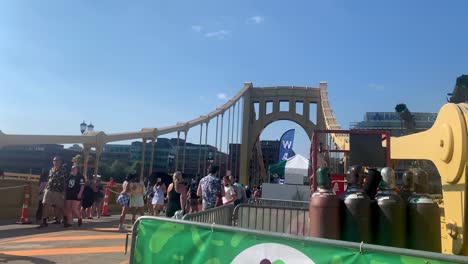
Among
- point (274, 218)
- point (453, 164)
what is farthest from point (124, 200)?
point (453, 164)

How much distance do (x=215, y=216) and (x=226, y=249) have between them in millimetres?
2829

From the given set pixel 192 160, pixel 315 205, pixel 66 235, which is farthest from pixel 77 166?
pixel 192 160

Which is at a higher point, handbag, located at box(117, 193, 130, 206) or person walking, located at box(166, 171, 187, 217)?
person walking, located at box(166, 171, 187, 217)

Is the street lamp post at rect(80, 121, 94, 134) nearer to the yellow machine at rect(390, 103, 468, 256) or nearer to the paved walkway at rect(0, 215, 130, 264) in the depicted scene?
the paved walkway at rect(0, 215, 130, 264)

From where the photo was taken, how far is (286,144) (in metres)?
29.3

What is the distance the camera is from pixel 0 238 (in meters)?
7.68

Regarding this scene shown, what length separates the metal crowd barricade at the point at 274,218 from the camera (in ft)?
20.4

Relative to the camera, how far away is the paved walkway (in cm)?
606

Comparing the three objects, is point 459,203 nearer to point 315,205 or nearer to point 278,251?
point 315,205

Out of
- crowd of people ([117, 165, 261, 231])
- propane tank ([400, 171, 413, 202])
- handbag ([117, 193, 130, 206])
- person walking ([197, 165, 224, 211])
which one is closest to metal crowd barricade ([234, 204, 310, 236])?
crowd of people ([117, 165, 261, 231])

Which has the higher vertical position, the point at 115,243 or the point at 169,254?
the point at 169,254

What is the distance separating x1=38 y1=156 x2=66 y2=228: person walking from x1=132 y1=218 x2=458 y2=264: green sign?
705 centimetres

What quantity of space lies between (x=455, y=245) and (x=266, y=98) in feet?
208

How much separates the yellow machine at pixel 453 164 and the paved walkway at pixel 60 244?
14.4 feet
